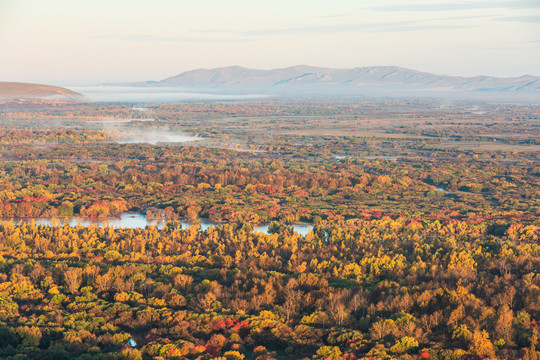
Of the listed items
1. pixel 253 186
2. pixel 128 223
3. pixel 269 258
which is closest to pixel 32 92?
pixel 269 258

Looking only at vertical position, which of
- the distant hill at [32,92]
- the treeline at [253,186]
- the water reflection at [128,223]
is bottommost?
the water reflection at [128,223]

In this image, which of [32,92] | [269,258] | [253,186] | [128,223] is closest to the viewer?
[32,92]

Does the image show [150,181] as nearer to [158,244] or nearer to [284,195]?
[284,195]

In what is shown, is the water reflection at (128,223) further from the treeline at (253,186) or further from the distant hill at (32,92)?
the distant hill at (32,92)

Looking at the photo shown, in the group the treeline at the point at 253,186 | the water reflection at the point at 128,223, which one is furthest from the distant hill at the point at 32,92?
the treeline at the point at 253,186

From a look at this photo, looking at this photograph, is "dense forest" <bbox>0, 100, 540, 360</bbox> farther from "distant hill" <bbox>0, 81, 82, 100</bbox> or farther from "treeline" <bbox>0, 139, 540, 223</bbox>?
"distant hill" <bbox>0, 81, 82, 100</bbox>

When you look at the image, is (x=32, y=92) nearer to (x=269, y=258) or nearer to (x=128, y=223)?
(x=269, y=258)

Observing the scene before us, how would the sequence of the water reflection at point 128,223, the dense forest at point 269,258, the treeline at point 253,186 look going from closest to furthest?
the dense forest at point 269,258
the water reflection at point 128,223
the treeline at point 253,186

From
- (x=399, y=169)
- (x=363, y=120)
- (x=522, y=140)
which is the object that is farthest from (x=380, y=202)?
(x=363, y=120)
